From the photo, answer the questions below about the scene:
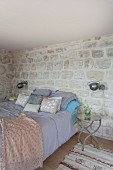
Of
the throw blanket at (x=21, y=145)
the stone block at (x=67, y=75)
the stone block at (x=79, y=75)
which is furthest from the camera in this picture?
the stone block at (x=67, y=75)

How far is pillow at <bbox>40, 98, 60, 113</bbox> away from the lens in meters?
2.70

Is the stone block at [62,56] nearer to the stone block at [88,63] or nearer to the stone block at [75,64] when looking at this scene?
the stone block at [75,64]

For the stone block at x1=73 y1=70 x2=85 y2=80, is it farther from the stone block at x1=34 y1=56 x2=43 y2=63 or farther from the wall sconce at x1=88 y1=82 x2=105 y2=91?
the stone block at x1=34 y1=56 x2=43 y2=63

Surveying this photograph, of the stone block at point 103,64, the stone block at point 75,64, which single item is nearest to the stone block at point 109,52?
the stone block at point 103,64

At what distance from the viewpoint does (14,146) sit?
5.35ft

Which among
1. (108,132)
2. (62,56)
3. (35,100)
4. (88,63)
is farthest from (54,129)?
(62,56)

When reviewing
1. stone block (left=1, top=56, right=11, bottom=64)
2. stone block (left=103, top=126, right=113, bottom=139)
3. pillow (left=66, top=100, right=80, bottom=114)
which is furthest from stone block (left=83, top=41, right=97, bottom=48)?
stone block (left=1, top=56, right=11, bottom=64)

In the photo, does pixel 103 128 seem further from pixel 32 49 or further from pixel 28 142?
pixel 32 49

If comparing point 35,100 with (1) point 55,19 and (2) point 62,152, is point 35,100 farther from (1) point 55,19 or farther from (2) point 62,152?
(1) point 55,19

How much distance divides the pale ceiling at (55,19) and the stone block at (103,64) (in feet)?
1.76

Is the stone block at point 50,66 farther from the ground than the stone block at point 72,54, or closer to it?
closer to it

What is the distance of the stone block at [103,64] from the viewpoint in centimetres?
283

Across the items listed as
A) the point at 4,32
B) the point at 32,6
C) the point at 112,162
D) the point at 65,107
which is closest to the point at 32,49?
the point at 4,32

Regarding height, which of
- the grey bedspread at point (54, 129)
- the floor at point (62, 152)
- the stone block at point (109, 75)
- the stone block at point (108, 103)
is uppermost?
the stone block at point (109, 75)
